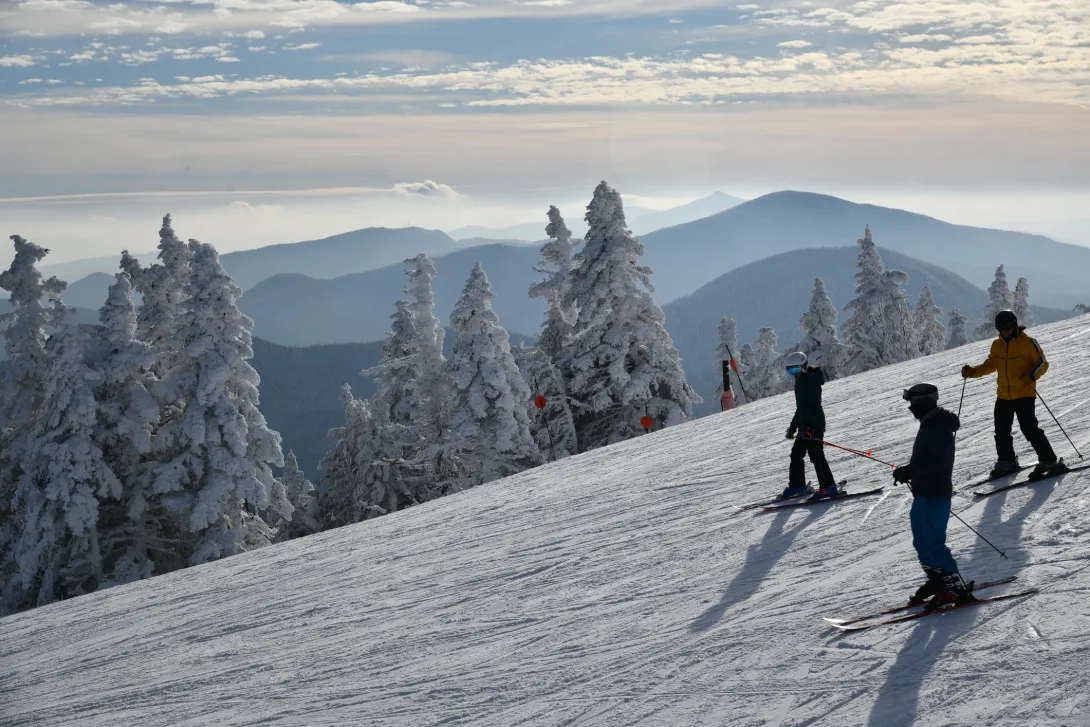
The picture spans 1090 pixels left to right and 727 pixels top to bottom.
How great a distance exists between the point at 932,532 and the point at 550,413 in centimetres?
2410

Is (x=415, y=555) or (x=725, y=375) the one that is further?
(x=725, y=375)

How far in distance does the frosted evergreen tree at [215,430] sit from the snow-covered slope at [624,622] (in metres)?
9.54

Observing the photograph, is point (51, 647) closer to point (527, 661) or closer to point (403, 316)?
point (527, 661)

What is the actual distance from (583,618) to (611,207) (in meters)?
21.2

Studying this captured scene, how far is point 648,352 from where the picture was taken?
28.3m

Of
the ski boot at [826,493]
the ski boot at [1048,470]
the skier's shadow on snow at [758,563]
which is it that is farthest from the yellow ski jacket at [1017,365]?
the skier's shadow on snow at [758,563]

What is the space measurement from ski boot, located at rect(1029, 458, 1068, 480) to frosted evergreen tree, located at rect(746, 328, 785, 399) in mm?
35459

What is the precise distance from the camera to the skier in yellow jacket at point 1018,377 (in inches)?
346

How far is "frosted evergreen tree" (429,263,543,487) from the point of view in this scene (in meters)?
29.3

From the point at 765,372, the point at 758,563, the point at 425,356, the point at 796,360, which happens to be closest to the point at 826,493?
the point at 796,360

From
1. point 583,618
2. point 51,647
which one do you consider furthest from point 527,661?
point 51,647

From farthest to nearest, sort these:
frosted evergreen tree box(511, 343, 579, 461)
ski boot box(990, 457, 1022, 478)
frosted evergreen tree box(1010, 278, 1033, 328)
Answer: frosted evergreen tree box(1010, 278, 1033, 328) → frosted evergreen tree box(511, 343, 579, 461) → ski boot box(990, 457, 1022, 478)

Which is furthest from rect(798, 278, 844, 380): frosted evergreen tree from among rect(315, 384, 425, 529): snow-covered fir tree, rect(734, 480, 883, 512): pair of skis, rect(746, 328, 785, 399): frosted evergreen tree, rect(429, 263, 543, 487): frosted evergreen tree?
rect(734, 480, 883, 512): pair of skis

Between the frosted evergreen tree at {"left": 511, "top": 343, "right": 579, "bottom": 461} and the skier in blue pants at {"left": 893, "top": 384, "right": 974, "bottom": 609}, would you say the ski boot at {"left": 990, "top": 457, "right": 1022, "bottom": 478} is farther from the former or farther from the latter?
the frosted evergreen tree at {"left": 511, "top": 343, "right": 579, "bottom": 461}
